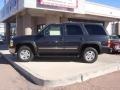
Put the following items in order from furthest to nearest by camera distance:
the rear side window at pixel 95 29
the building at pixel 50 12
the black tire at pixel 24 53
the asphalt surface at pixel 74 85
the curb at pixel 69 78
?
the building at pixel 50 12
the rear side window at pixel 95 29
the black tire at pixel 24 53
the curb at pixel 69 78
the asphalt surface at pixel 74 85

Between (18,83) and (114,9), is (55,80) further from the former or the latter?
(114,9)

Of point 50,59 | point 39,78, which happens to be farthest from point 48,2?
point 39,78

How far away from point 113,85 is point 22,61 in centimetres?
642

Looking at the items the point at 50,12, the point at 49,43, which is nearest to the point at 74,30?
the point at 49,43

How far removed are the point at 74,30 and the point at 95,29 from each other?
1.07 metres

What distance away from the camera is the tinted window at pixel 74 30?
1523cm

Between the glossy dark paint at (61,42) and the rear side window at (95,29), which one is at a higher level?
the rear side window at (95,29)

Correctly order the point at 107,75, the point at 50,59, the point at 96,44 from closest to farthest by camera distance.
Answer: the point at 107,75, the point at 96,44, the point at 50,59

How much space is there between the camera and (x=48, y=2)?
2214 centimetres

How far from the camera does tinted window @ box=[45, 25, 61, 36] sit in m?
15.1

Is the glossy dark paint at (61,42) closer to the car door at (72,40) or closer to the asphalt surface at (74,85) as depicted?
the car door at (72,40)

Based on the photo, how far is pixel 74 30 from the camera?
15297mm

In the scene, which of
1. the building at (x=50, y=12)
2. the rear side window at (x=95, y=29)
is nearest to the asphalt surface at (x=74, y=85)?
the rear side window at (x=95, y=29)

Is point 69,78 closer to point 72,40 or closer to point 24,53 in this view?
point 72,40
